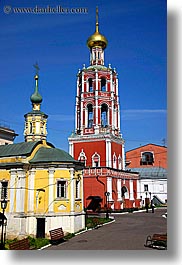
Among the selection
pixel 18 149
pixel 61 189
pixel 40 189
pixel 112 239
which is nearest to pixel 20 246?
pixel 112 239

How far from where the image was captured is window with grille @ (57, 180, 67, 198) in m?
8.34

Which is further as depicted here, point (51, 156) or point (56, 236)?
point (51, 156)

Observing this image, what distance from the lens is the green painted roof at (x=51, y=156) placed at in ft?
28.3

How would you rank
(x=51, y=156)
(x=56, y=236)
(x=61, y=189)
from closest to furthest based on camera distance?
(x=56, y=236), (x=61, y=189), (x=51, y=156)

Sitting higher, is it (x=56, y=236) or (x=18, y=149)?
(x=18, y=149)

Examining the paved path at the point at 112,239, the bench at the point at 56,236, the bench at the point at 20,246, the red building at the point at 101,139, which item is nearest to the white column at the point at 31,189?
the bench at the point at 56,236

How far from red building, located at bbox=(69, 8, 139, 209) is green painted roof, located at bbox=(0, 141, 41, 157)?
588 cm

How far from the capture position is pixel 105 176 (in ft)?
48.7

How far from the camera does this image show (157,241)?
20.5 ft

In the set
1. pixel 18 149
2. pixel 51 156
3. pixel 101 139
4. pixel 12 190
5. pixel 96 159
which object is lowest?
pixel 12 190

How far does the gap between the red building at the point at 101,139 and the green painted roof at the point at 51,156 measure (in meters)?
6.03

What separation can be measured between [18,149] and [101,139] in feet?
22.7

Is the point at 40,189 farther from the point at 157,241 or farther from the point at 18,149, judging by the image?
the point at 157,241

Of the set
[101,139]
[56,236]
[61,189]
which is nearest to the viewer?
[56,236]
